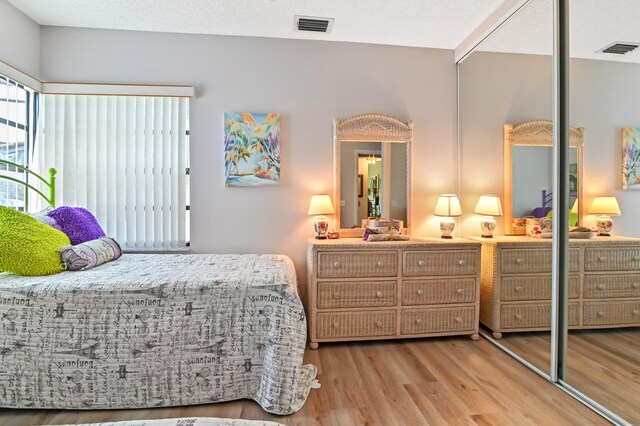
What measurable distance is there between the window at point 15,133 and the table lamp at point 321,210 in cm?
229

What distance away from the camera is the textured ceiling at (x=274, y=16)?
2.48 m

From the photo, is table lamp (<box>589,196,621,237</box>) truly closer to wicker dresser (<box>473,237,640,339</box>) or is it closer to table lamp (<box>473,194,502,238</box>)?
wicker dresser (<box>473,237,640,339</box>)

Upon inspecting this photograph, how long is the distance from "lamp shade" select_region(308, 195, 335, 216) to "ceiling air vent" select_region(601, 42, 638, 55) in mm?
1978

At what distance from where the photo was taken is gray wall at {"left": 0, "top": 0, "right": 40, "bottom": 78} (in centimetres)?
247

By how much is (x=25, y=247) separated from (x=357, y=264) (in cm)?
207

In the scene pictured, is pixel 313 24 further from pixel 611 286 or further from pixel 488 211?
pixel 611 286

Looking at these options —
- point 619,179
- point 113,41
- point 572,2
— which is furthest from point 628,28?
point 113,41

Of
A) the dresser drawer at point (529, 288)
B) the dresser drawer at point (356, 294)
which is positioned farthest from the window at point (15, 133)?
the dresser drawer at point (529, 288)

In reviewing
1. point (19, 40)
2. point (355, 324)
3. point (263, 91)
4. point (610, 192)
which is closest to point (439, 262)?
point (355, 324)

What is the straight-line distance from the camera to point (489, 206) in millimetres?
2754

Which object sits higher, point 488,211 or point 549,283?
point 488,211

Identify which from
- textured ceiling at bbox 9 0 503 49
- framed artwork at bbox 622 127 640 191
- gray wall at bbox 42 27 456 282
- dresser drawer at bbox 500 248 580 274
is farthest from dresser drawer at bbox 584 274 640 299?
textured ceiling at bbox 9 0 503 49

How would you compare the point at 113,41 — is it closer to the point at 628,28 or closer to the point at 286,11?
the point at 286,11

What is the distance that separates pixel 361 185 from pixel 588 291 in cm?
174
